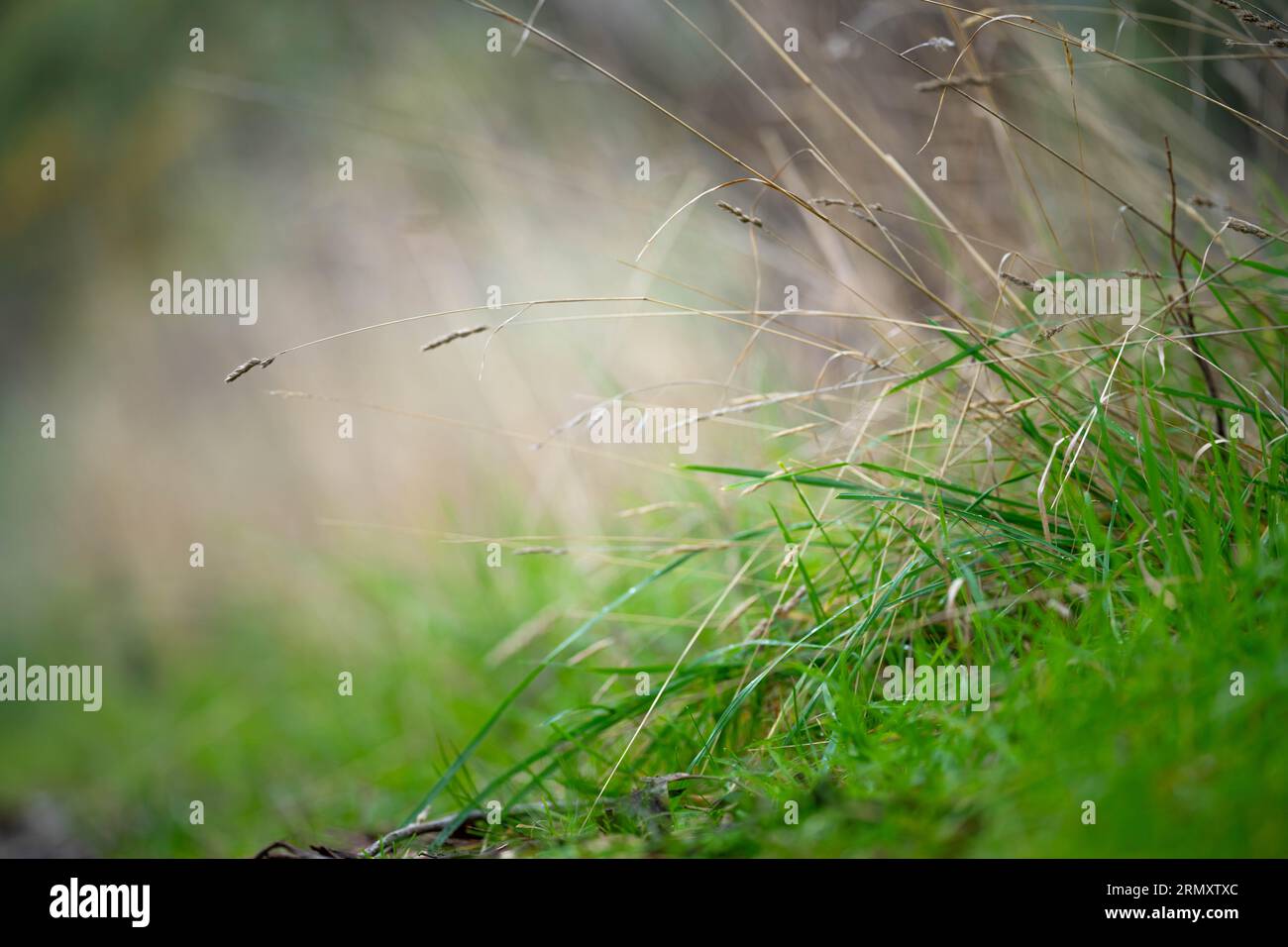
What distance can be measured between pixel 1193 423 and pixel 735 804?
38.6 inches

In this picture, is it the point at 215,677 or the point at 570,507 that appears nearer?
the point at 570,507

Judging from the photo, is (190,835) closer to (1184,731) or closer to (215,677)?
(215,677)

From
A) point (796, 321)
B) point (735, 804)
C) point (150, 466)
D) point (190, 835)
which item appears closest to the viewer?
point (735, 804)

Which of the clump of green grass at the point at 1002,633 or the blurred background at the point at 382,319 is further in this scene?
the blurred background at the point at 382,319

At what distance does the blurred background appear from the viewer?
273 centimetres

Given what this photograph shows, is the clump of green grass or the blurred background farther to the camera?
the blurred background

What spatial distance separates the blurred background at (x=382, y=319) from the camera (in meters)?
2.73

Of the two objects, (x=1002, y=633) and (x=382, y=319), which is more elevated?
(x=382, y=319)

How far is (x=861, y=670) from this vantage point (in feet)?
4.70

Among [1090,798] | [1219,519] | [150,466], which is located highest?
[150,466]

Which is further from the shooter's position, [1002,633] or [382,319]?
[382,319]

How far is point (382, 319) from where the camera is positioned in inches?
184
